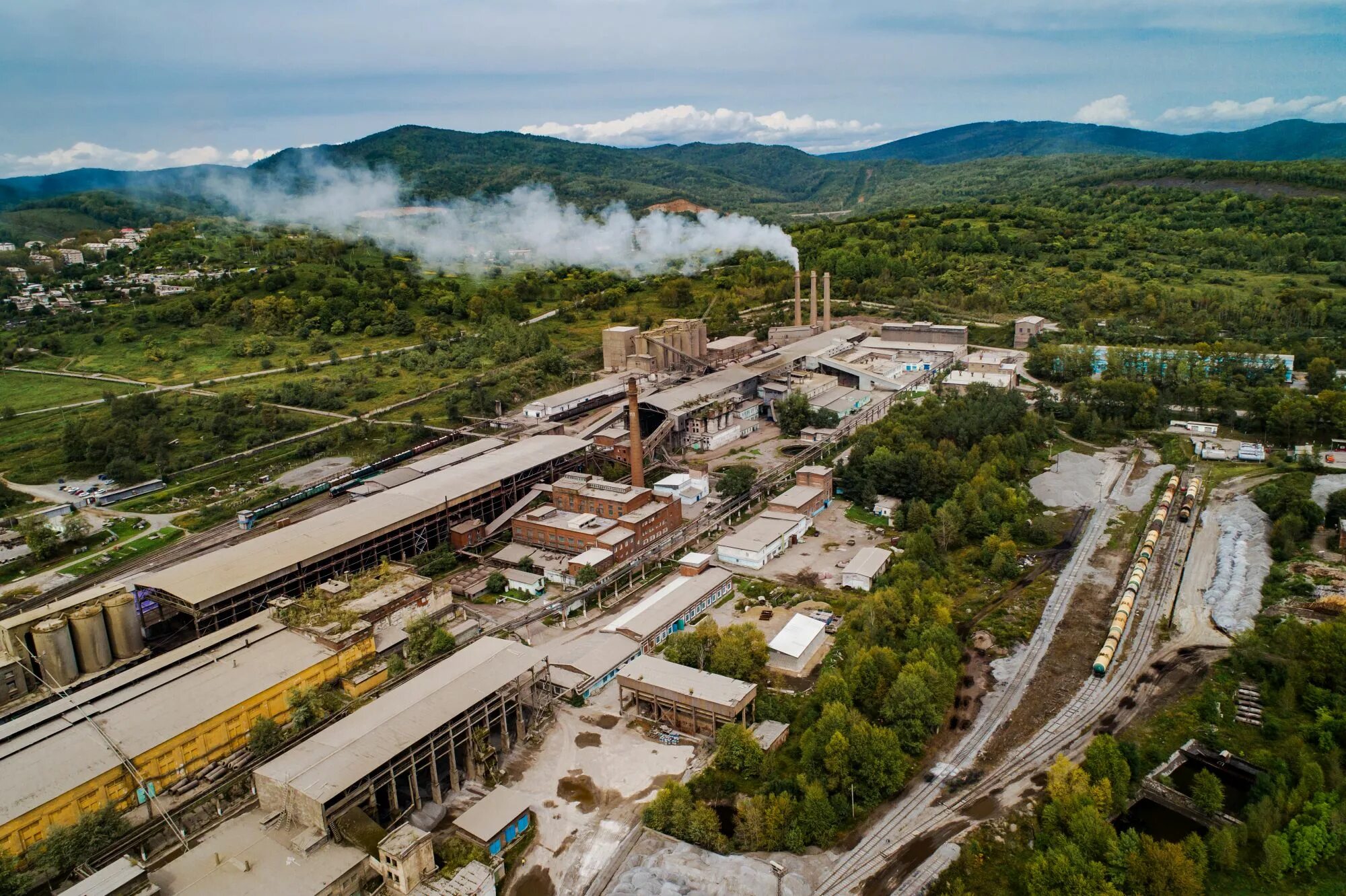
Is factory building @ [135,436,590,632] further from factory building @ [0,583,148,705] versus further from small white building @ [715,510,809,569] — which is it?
small white building @ [715,510,809,569]

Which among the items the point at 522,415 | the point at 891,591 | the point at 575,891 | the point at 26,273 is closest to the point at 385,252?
the point at 26,273

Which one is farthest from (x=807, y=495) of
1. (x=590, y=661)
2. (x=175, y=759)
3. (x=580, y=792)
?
(x=175, y=759)

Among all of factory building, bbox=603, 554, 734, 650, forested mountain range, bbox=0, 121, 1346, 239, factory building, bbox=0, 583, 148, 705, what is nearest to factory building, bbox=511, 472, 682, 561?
factory building, bbox=603, 554, 734, 650

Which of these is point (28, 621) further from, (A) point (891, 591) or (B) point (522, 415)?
(B) point (522, 415)

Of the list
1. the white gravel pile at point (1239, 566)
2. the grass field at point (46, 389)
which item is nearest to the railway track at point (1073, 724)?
the white gravel pile at point (1239, 566)

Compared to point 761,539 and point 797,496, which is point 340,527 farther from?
point 797,496

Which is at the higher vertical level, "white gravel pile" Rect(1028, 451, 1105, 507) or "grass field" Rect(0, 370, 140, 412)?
"grass field" Rect(0, 370, 140, 412)

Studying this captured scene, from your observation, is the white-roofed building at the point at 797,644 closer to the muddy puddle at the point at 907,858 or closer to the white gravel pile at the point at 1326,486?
the muddy puddle at the point at 907,858
